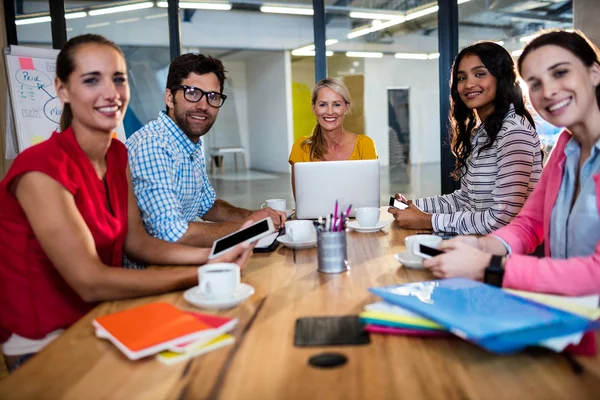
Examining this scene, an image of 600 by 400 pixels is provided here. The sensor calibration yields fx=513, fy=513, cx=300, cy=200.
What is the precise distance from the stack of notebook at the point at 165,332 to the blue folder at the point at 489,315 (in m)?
0.35

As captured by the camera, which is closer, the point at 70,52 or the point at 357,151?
the point at 70,52

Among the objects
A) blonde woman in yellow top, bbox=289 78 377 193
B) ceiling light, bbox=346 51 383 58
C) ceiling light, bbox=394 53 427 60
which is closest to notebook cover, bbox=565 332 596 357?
blonde woman in yellow top, bbox=289 78 377 193

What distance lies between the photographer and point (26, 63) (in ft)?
13.4

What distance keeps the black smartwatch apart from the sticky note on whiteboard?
13.3 feet

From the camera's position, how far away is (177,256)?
164cm

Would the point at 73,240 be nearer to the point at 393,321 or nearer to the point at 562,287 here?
the point at 393,321

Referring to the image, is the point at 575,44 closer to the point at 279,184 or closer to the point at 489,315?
the point at 489,315

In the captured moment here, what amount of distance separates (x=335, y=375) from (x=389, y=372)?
0.29 feet

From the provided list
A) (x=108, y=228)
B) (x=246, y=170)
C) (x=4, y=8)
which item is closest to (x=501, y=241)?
(x=108, y=228)

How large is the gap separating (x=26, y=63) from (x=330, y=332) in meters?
4.03

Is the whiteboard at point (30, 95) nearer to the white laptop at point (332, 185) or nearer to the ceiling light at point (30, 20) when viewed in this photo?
the ceiling light at point (30, 20)

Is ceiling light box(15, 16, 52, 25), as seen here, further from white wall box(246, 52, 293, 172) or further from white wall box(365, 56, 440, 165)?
white wall box(365, 56, 440, 165)

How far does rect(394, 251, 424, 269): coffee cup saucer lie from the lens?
1458mm

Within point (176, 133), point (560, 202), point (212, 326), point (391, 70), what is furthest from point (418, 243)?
point (391, 70)
